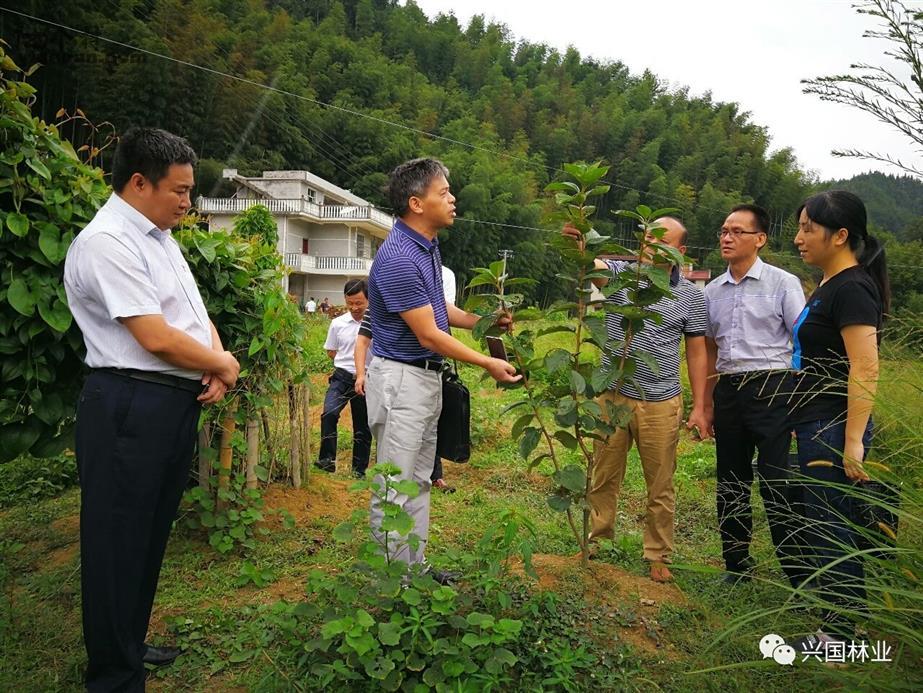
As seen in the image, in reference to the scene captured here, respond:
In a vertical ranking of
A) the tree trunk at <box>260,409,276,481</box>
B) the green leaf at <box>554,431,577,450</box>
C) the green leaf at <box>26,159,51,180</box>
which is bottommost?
the tree trunk at <box>260,409,276,481</box>

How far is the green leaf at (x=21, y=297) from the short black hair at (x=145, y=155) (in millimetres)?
620

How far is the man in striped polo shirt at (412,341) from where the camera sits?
254cm

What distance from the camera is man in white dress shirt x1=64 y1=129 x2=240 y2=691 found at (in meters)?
1.91

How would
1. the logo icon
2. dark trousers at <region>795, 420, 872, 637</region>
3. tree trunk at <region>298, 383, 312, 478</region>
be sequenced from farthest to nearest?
tree trunk at <region>298, 383, 312, 478</region> < dark trousers at <region>795, 420, 872, 637</region> < the logo icon

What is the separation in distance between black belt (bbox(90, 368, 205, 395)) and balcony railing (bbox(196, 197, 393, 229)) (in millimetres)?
27148

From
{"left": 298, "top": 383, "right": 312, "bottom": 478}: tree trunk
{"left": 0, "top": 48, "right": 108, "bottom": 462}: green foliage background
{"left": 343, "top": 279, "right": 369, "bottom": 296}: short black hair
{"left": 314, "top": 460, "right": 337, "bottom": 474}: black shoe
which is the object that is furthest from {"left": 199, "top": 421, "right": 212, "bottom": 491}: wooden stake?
{"left": 343, "top": 279, "right": 369, "bottom": 296}: short black hair

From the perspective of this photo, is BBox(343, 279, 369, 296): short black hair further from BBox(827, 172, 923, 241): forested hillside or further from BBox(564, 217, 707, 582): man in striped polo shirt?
BBox(827, 172, 923, 241): forested hillside

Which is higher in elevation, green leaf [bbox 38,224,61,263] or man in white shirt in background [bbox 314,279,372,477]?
green leaf [bbox 38,224,61,263]

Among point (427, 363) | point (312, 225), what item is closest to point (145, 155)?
point (427, 363)

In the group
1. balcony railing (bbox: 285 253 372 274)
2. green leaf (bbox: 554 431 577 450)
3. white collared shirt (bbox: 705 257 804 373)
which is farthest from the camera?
balcony railing (bbox: 285 253 372 274)

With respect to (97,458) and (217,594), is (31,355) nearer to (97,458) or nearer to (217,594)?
(97,458)

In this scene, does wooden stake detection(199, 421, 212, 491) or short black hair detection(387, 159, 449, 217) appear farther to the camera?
wooden stake detection(199, 421, 212, 491)

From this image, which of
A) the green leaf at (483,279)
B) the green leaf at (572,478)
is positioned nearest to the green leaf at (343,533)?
the green leaf at (572,478)

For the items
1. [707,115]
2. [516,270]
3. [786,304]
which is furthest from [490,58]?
[786,304]
